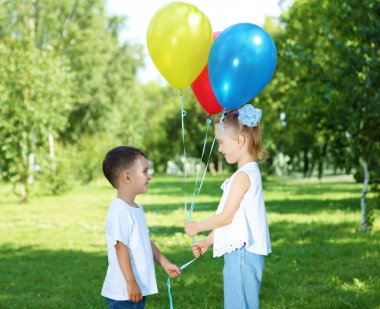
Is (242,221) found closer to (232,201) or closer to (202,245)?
(232,201)

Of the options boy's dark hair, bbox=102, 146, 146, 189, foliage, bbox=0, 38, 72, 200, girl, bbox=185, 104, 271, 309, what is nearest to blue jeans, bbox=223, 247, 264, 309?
girl, bbox=185, 104, 271, 309

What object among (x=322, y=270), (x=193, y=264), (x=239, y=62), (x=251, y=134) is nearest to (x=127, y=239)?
(x=251, y=134)

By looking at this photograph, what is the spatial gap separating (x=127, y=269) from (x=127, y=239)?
0.59 ft

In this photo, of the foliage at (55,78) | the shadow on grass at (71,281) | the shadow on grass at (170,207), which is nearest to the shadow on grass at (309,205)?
the shadow on grass at (170,207)

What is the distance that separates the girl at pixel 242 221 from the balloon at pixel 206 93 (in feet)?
3.27

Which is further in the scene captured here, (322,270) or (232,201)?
(322,270)

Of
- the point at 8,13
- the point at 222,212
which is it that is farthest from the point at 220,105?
the point at 8,13

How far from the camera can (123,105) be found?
3494cm

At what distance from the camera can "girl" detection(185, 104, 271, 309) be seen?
372 cm

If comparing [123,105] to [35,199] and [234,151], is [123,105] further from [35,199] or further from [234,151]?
[234,151]

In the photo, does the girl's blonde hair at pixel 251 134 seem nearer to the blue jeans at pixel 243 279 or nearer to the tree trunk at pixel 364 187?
the blue jeans at pixel 243 279

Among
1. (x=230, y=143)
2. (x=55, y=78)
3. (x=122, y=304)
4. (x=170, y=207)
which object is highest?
(x=55, y=78)

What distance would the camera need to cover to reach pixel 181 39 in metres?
4.59

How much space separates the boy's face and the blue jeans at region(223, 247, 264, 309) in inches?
27.7
